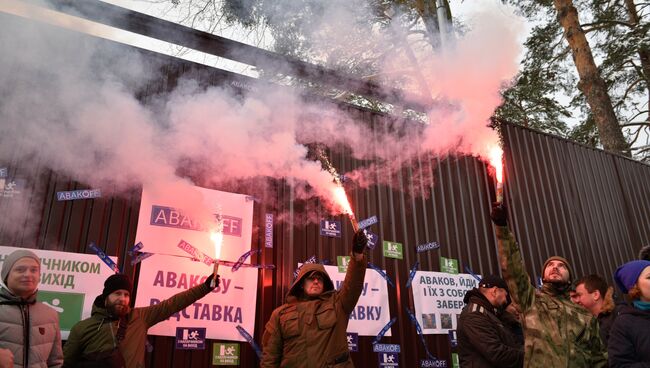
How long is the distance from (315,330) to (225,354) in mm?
1249

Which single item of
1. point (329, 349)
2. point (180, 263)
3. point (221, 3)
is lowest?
point (329, 349)

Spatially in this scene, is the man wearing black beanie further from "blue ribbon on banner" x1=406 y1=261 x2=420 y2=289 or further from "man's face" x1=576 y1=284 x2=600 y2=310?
"man's face" x1=576 y1=284 x2=600 y2=310

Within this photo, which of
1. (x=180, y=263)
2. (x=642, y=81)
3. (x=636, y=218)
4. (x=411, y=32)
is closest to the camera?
(x=180, y=263)

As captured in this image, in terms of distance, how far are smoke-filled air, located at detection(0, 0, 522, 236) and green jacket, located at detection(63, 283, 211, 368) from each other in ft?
3.73

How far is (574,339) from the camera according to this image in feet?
9.63

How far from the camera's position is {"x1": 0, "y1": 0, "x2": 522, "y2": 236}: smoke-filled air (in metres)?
4.27

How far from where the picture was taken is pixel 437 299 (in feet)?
18.7

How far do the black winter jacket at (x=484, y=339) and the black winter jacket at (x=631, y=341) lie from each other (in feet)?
3.41

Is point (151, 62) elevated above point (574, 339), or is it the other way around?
point (151, 62)

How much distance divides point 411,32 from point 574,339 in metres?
10.3

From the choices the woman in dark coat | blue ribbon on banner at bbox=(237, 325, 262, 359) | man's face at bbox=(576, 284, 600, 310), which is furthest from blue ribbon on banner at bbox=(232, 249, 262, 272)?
the woman in dark coat

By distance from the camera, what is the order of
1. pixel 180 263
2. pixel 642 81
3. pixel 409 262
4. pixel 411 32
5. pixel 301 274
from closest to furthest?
pixel 301 274 → pixel 180 263 → pixel 409 262 → pixel 411 32 → pixel 642 81

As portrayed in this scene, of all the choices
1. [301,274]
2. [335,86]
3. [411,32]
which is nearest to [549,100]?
[411,32]

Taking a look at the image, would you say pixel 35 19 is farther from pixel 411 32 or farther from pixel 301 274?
pixel 411 32
